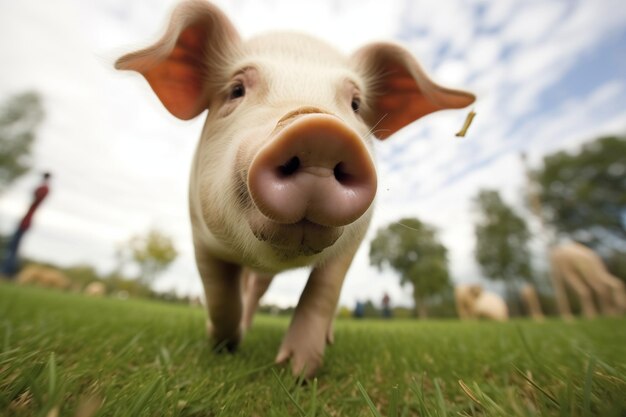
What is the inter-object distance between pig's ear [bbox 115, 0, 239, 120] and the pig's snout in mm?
1377

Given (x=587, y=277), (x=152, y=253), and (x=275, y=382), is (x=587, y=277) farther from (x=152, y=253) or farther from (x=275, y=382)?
(x=152, y=253)

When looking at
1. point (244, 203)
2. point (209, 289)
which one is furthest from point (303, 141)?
point (209, 289)

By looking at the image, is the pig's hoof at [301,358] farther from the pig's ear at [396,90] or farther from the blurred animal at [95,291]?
the blurred animal at [95,291]

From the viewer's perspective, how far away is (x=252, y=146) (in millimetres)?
1198

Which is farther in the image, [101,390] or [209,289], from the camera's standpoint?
[209,289]

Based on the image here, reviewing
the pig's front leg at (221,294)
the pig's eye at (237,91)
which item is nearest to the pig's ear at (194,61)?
the pig's eye at (237,91)

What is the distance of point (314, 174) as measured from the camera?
1022 mm

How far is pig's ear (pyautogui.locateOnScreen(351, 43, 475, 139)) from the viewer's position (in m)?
2.12

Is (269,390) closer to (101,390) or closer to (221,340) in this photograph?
(101,390)

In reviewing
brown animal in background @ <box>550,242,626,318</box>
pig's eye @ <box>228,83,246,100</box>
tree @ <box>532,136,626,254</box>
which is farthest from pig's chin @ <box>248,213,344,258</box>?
tree @ <box>532,136,626,254</box>

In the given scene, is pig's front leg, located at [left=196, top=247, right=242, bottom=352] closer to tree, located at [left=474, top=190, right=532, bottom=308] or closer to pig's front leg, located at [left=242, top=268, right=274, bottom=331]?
pig's front leg, located at [left=242, top=268, right=274, bottom=331]

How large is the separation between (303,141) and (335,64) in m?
1.20

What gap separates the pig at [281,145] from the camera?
1.03 m

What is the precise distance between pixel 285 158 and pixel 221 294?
1334mm
